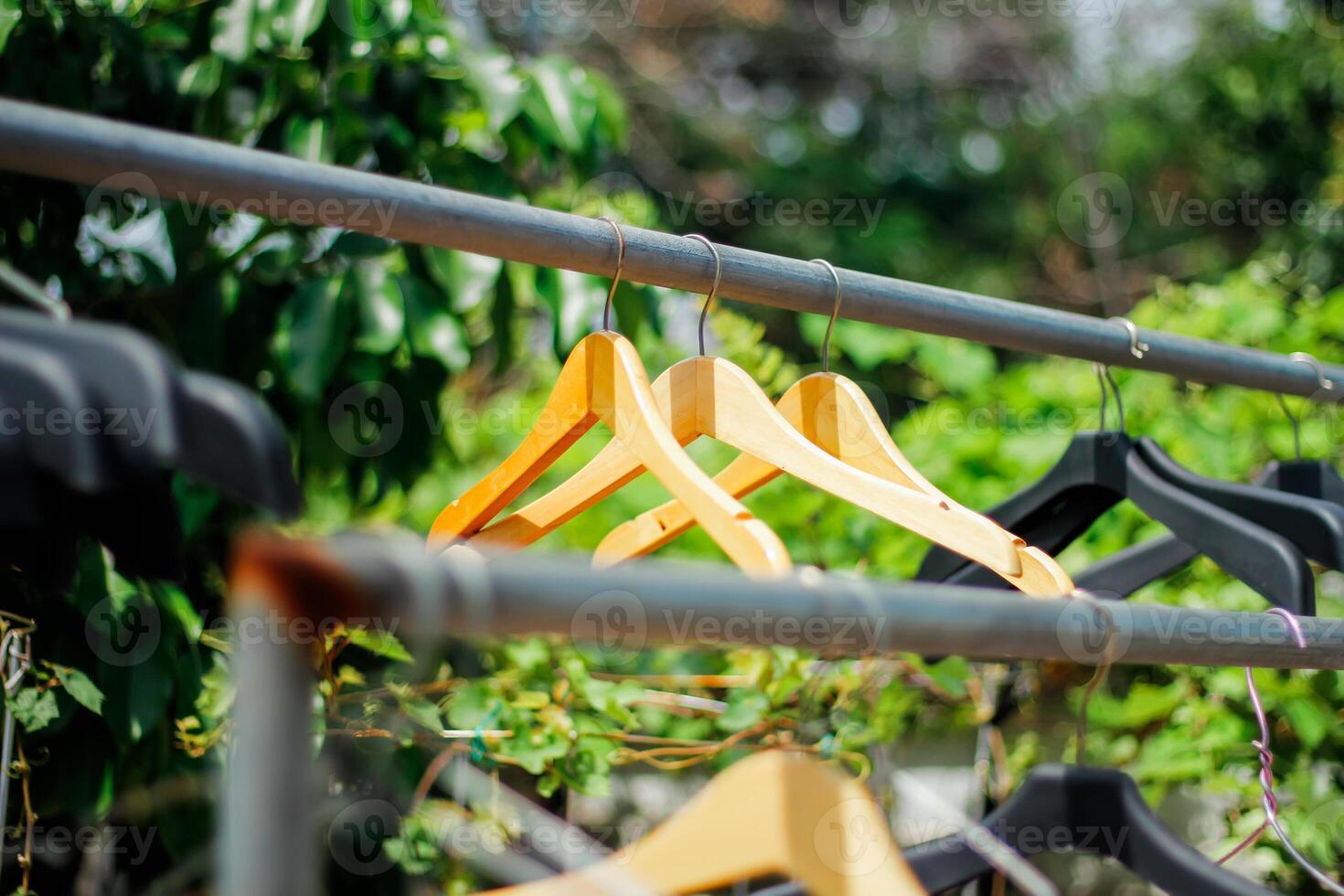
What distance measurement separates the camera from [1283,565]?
0.90 m

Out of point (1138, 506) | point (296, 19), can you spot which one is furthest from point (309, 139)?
point (1138, 506)

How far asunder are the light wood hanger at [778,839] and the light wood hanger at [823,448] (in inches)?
13.1

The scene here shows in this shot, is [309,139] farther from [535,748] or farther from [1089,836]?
[1089,836]

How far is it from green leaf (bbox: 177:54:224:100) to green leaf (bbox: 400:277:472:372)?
358 mm

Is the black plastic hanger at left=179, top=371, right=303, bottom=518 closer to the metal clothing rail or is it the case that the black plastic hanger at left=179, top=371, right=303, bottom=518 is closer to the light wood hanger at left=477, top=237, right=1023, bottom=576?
the metal clothing rail

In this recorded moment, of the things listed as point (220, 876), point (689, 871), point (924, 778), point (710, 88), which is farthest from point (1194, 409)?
point (710, 88)

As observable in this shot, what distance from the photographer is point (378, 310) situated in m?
1.46

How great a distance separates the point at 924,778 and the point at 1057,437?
0.62 metres

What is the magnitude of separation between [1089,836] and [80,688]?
908 millimetres

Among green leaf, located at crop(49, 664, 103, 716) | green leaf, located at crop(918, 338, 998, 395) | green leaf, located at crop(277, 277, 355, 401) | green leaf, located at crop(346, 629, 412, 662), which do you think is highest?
green leaf, located at crop(918, 338, 998, 395)

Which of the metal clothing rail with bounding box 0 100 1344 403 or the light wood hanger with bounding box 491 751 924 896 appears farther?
the metal clothing rail with bounding box 0 100 1344 403

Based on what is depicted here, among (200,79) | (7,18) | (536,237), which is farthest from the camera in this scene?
(200,79)

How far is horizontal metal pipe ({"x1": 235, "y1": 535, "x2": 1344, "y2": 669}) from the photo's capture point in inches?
15.8

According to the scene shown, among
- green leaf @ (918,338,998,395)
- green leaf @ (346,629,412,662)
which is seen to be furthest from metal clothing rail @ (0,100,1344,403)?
green leaf @ (918,338,998,395)
